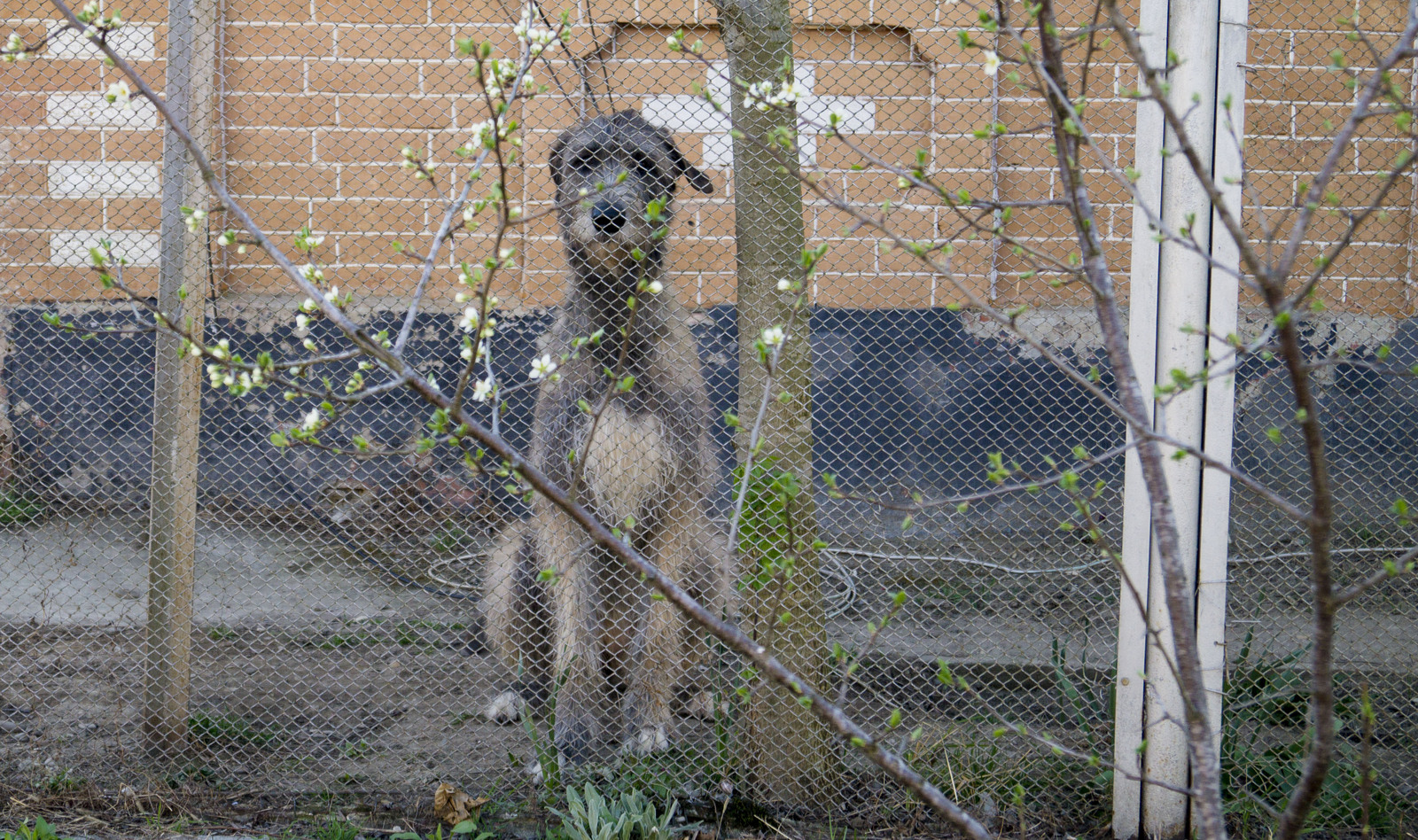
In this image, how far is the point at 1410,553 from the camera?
1.37 metres

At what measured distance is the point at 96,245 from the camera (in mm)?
4363

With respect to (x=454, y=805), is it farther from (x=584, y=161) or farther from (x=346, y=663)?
(x=584, y=161)

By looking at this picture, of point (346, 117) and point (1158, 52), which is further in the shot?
point (346, 117)

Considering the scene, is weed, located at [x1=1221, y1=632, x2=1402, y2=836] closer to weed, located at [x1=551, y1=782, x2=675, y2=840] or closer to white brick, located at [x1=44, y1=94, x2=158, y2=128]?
weed, located at [x1=551, y1=782, x2=675, y2=840]

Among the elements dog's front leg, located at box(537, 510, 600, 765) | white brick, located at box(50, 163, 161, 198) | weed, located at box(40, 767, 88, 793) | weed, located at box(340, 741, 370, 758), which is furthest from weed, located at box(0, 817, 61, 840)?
Result: white brick, located at box(50, 163, 161, 198)

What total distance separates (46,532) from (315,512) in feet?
3.40

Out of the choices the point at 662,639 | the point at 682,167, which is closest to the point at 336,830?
the point at 662,639

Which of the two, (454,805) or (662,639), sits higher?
(662,639)

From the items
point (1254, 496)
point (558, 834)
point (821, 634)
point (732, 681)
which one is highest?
point (1254, 496)

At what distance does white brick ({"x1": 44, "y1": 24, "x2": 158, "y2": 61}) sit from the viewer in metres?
4.32

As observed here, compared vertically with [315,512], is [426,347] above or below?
above

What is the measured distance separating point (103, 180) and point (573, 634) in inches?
107

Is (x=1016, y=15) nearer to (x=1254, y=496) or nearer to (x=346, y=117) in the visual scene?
(x=1254, y=496)

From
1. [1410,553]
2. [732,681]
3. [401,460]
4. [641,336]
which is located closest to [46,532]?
[401,460]
